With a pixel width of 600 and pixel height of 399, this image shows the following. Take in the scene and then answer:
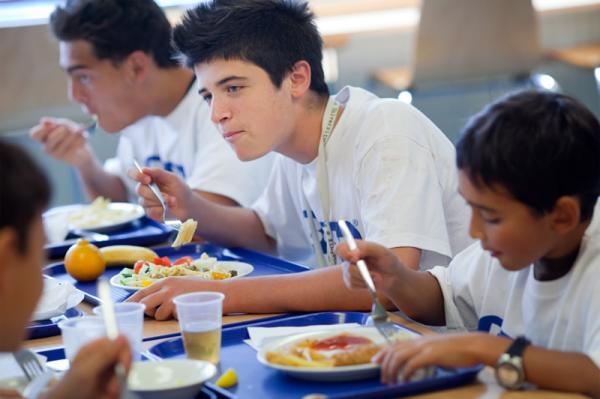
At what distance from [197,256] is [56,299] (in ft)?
1.80

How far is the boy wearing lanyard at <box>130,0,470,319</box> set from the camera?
75.8 inches

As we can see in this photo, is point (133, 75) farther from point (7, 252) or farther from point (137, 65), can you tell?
point (7, 252)

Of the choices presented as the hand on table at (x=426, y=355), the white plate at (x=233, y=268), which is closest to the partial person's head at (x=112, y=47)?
the white plate at (x=233, y=268)

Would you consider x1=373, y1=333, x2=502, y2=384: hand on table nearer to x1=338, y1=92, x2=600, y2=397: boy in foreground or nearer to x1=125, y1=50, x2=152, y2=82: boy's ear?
x1=338, y1=92, x2=600, y2=397: boy in foreground

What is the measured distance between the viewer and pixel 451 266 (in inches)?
68.7

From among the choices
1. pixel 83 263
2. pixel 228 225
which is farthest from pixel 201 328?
pixel 228 225

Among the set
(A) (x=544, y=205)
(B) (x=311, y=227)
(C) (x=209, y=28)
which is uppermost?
(C) (x=209, y=28)

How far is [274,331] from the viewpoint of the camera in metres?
1.66

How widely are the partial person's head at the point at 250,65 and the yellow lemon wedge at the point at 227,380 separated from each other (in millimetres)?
783

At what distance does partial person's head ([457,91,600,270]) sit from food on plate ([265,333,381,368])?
0.75 feet

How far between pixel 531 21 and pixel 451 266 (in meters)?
3.18

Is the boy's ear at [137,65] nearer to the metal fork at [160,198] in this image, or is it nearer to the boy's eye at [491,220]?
the metal fork at [160,198]

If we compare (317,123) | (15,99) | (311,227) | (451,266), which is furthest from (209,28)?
(15,99)

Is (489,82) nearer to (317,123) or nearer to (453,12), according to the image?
(453,12)
